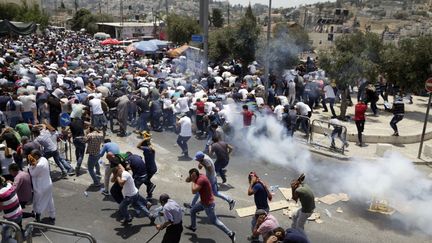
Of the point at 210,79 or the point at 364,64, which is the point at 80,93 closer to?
the point at 210,79

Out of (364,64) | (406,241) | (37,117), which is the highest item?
(364,64)

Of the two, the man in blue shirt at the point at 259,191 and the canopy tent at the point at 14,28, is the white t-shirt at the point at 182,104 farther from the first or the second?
the canopy tent at the point at 14,28

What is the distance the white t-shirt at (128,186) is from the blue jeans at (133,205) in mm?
93

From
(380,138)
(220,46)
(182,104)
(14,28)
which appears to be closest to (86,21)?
(14,28)

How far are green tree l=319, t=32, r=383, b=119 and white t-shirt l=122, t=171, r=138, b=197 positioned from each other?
1059 centimetres

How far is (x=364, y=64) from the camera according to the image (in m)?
15.6

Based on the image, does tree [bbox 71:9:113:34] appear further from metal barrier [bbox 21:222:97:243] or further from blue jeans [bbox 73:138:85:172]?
metal barrier [bbox 21:222:97:243]

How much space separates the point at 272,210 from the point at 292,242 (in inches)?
140

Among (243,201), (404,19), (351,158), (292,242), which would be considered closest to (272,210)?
(243,201)

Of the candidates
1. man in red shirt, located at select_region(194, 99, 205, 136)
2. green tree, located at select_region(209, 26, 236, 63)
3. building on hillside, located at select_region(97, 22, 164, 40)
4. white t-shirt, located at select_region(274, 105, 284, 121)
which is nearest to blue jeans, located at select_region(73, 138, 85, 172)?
man in red shirt, located at select_region(194, 99, 205, 136)

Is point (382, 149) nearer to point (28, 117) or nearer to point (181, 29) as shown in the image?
point (28, 117)

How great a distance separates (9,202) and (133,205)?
2.16 metres

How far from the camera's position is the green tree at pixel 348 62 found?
1570cm

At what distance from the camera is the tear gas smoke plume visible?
9375mm
